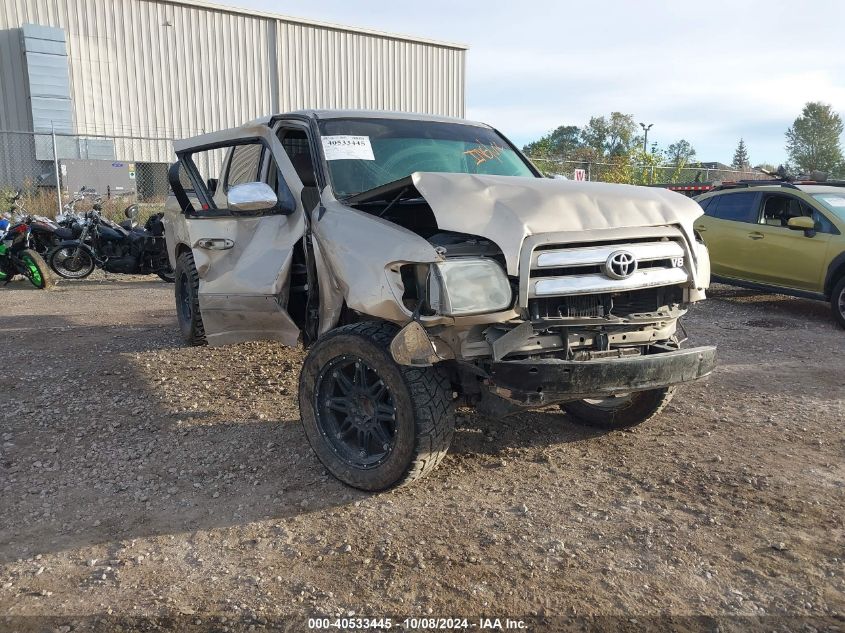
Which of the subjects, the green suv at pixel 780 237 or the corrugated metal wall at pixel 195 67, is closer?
the green suv at pixel 780 237

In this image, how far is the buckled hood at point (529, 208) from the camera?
10.4 ft

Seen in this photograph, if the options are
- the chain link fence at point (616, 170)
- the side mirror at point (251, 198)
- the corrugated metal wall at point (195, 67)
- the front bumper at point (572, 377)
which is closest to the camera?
the front bumper at point (572, 377)

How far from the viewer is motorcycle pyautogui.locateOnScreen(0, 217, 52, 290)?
1016cm

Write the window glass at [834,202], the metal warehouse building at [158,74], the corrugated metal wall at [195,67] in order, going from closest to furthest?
the window glass at [834,202], the metal warehouse building at [158,74], the corrugated metal wall at [195,67]

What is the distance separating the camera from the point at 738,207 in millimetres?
9453

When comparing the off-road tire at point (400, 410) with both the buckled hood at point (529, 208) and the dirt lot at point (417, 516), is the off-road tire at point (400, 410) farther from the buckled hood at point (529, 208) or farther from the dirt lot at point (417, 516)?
the buckled hood at point (529, 208)

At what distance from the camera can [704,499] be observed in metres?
3.42

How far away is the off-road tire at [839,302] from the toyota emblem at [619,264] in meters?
5.78

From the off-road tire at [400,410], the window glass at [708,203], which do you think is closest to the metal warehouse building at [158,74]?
the window glass at [708,203]

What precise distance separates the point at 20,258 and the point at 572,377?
994cm

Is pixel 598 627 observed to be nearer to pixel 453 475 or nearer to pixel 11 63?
pixel 453 475

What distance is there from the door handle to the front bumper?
2.43 metres

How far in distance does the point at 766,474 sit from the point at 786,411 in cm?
129

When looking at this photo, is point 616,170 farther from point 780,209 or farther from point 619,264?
point 619,264
